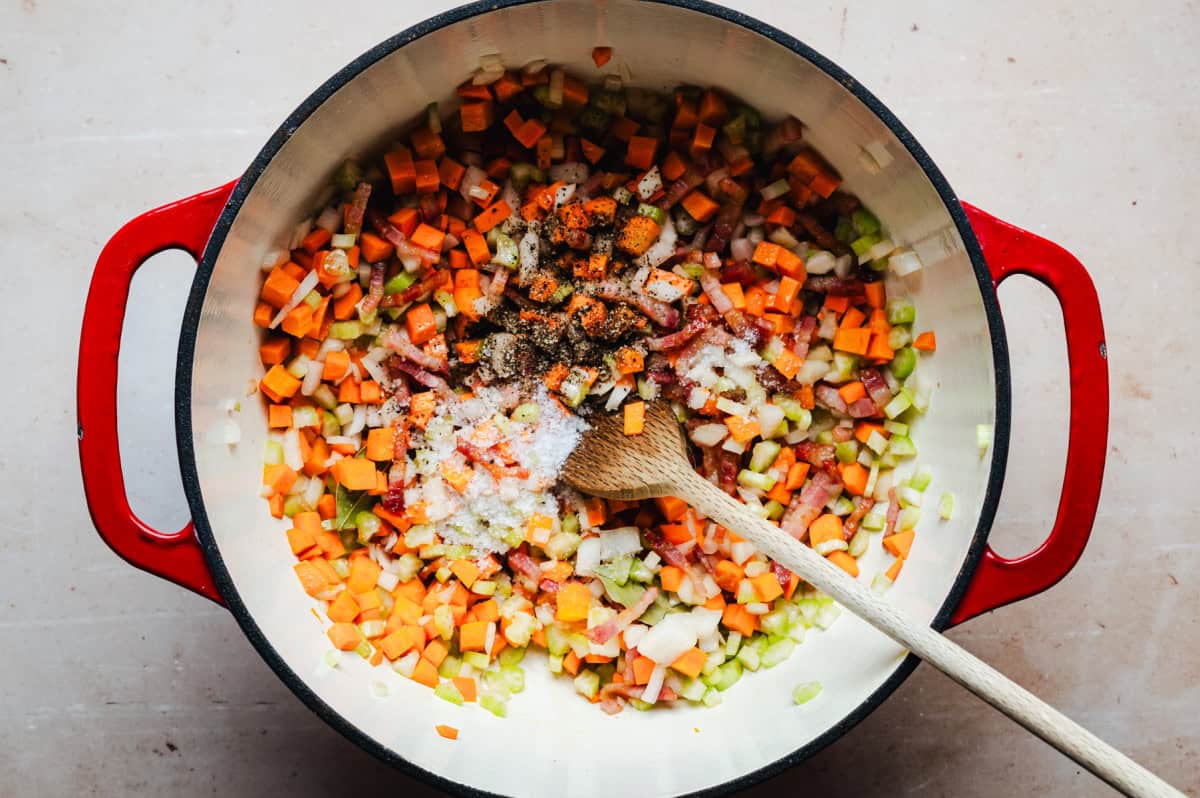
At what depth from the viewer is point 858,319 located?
1749 mm

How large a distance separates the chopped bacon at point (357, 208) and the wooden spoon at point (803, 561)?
22.5 inches

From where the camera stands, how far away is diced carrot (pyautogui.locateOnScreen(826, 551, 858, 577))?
175 centimetres

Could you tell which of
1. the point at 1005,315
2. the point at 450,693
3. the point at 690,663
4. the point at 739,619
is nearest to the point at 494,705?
the point at 450,693

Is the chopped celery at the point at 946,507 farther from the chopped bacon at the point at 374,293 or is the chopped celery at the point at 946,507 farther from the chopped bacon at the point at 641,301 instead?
the chopped bacon at the point at 374,293

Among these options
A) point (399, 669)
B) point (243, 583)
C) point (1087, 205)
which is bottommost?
point (399, 669)

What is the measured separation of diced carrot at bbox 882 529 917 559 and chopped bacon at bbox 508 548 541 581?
66 cm

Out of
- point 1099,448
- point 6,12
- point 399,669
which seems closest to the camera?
point 1099,448

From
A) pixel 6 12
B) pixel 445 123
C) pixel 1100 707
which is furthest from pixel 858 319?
pixel 6 12

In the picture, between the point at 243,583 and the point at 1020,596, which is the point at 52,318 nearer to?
the point at 243,583

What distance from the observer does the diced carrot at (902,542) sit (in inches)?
66.1

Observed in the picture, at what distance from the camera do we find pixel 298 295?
1.66 m

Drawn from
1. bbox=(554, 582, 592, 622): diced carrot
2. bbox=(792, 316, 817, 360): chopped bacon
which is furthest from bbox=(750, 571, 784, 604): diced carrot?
bbox=(792, 316, 817, 360): chopped bacon

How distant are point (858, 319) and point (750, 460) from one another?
1.11 ft

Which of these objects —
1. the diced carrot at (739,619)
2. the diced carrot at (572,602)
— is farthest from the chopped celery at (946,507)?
the diced carrot at (572,602)
